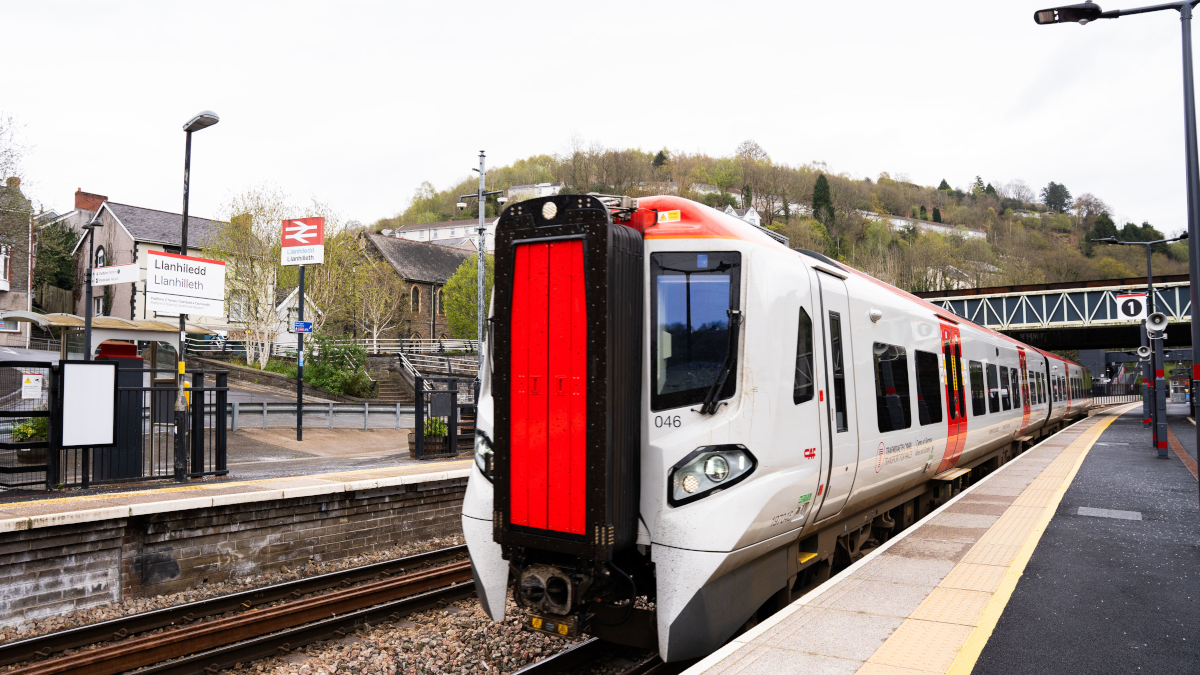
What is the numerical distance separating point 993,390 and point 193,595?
1206cm

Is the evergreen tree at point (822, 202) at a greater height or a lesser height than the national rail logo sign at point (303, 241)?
greater

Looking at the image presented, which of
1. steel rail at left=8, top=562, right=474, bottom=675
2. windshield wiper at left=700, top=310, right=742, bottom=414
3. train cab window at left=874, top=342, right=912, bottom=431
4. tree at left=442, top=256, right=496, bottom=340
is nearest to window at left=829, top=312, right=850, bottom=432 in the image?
train cab window at left=874, top=342, right=912, bottom=431

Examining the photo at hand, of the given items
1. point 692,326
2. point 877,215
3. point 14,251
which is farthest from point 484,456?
point 877,215

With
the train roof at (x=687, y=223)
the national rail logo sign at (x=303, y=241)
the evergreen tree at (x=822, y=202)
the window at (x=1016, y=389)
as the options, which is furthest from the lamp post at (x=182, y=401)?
the evergreen tree at (x=822, y=202)

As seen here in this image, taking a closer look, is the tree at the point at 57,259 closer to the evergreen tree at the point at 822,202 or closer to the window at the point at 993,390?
the window at the point at 993,390

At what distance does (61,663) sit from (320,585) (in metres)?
2.61

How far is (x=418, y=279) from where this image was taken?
187 ft

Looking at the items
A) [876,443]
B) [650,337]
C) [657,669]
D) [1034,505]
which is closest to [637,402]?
[650,337]

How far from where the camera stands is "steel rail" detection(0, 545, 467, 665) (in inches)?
230

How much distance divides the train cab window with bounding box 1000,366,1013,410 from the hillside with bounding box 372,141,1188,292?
42.5 meters

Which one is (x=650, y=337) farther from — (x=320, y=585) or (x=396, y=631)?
(x=320, y=585)

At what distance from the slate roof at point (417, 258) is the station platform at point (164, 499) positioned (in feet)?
152

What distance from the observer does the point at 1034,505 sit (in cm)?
967

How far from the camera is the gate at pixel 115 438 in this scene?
9617 mm
